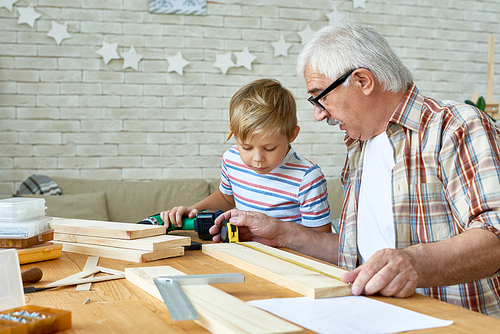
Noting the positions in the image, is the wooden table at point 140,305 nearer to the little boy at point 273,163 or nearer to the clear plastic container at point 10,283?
the clear plastic container at point 10,283

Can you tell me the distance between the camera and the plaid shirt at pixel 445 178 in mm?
1171

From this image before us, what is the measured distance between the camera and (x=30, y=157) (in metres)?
3.45

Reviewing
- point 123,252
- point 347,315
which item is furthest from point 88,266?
point 347,315

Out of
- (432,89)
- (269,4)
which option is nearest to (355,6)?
(269,4)

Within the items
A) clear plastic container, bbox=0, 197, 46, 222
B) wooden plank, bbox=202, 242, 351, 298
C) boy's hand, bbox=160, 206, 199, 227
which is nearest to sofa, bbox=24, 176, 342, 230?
boy's hand, bbox=160, 206, 199, 227

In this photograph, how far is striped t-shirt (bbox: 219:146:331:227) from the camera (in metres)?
1.77

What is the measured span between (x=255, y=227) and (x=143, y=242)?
0.40 meters

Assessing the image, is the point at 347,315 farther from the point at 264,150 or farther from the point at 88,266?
the point at 264,150

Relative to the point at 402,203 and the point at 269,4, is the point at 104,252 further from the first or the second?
the point at 269,4

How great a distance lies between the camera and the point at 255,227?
4.99 feet

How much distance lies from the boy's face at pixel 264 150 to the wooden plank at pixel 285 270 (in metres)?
0.48

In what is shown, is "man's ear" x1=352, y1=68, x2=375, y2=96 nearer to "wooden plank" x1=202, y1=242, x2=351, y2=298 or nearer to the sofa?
"wooden plank" x1=202, y1=242, x2=351, y2=298

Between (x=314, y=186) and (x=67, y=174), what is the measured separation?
7.89ft

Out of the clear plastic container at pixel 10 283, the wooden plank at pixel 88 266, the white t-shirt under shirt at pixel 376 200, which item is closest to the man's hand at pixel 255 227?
the white t-shirt under shirt at pixel 376 200
